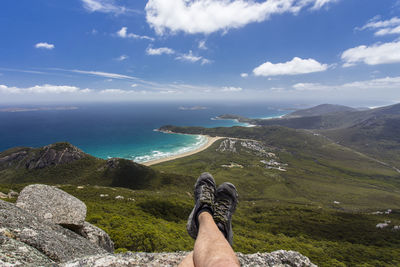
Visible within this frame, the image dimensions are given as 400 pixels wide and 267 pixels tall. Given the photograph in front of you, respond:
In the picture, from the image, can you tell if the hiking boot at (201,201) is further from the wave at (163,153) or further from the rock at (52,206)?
the wave at (163,153)

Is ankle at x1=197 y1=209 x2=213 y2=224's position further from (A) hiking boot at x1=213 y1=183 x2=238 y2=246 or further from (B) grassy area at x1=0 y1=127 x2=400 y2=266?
(B) grassy area at x1=0 y1=127 x2=400 y2=266

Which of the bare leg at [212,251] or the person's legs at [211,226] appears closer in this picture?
the bare leg at [212,251]

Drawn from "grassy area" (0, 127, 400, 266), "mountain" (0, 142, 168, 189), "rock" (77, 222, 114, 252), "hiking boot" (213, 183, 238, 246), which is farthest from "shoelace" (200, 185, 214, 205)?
"mountain" (0, 142, 168, 189)

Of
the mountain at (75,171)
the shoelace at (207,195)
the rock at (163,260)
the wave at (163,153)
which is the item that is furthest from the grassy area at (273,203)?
the wave at (163,153)

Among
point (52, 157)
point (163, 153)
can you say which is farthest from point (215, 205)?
point (163, 153)

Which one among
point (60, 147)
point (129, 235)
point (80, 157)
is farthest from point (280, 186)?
point (60, 147)

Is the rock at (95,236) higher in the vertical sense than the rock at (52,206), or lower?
lower

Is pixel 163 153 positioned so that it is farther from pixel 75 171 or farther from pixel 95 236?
pixel 95 236
